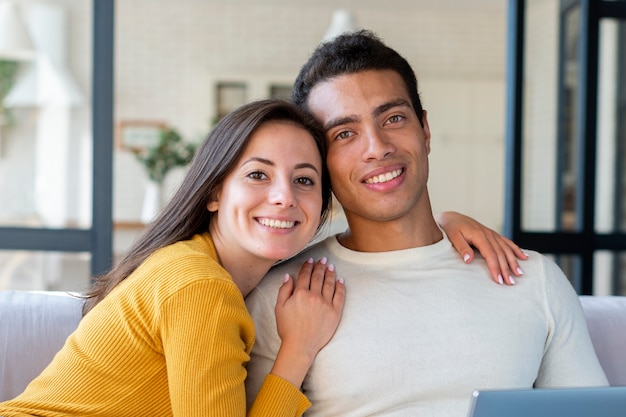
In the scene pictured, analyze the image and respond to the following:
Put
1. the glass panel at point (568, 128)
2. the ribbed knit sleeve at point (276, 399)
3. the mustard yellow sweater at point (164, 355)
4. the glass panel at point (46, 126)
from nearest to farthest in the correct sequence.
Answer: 1. the mustard yellow sweater at point (164, 355)
2. the ribbed knit sleeve at point (276, 399)
3. the glass panel at point (46, 126)
4. the glass panel at point (568, 128)

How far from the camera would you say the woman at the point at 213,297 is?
145 cm

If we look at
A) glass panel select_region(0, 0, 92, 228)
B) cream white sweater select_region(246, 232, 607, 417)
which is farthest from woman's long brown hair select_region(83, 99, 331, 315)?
glass panel select_region(0, 0, 92, 228)

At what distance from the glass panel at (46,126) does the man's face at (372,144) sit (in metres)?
1.56

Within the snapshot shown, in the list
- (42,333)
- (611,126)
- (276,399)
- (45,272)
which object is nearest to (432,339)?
(276,399)

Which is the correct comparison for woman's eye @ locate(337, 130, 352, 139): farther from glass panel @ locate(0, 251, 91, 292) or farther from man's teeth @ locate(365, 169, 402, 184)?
glass panel @ locate(0, 251, 91, 292)

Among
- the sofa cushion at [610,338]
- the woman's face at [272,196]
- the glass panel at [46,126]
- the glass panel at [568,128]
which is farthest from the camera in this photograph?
the glass panel at [568,128]

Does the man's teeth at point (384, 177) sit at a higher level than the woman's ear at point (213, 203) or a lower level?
higher

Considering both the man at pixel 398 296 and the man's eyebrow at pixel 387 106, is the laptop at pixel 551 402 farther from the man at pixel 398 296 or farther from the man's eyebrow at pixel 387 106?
the man's eyebrow at pixel 387 106

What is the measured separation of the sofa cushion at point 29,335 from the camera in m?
1.93


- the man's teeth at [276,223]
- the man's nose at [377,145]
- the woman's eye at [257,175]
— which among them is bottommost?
the man's teeth at [276,223]

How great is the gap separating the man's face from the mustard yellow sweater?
0.43 m

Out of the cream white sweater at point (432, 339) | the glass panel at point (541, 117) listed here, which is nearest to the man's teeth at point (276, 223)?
the cream white sweater at point (432, 339)

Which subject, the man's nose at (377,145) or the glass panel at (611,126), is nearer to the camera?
the man's nose at (377,145)

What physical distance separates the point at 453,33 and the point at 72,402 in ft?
23.9
